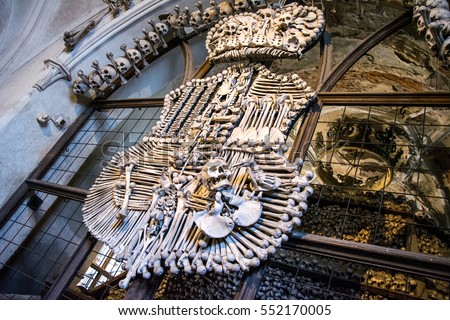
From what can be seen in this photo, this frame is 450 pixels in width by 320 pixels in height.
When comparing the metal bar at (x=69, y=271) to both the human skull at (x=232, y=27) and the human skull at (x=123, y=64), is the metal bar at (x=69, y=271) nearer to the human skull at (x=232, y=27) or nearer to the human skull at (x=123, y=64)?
the human skull at (x=123, y=64)

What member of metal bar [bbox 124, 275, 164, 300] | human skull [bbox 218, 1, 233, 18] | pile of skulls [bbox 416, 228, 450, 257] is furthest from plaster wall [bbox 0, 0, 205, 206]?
pile of skulls [bbox 416, 228, 450, 257]

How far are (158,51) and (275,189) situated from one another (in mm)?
1931

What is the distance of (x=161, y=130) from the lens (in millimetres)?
2268

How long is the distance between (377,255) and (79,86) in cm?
237

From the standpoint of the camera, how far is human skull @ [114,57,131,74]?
117 inches

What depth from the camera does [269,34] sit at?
7.64ft

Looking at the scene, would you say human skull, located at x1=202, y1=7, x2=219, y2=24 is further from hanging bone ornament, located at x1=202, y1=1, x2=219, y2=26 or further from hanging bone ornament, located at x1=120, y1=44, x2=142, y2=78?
hanging bone ornament, located at x1=120, y1=44, x2=142, y2=78

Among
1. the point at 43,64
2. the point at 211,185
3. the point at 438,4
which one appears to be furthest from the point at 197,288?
the point at 43,64

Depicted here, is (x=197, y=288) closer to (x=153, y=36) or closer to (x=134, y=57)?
(x=134, y=57)

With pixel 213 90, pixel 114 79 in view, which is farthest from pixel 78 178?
pixel 213 90

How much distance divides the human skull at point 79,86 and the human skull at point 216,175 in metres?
1.65

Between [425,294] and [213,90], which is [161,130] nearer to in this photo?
[213,90]

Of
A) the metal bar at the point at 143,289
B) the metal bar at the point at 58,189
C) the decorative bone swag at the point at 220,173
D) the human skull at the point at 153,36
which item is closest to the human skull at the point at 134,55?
the human skull at the point at 153,36

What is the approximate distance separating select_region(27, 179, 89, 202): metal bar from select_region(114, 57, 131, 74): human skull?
0.96 meters
